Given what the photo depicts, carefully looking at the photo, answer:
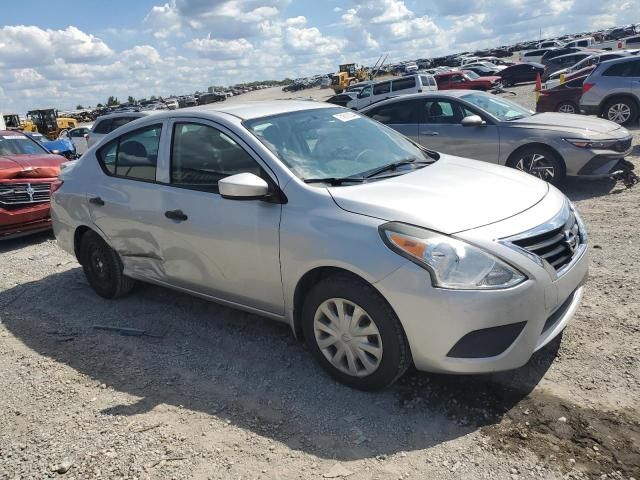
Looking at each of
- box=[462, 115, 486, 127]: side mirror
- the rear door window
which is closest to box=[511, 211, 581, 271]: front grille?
box=[462, 115, 486, 127]: side mirror

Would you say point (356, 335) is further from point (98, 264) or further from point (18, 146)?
point (18, 146)

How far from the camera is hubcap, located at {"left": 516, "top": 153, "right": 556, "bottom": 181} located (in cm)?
748

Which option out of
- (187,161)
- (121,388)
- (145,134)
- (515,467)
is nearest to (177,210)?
(187,161)

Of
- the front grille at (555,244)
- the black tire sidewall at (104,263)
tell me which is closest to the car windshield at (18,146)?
the black tire sidewall at (104,263)

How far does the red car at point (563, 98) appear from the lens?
545 inches

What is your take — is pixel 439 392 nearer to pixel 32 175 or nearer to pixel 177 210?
pixel 177 210

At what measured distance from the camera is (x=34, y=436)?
10.4ft

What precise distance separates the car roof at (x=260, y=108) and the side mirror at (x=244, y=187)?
0.71 meters

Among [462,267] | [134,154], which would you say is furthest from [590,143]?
[134,154]

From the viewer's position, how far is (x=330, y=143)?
12.7 ft

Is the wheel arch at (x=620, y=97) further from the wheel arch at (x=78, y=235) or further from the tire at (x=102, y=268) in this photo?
the wheel arch at (x=78, y=235)

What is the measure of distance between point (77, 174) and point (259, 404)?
302 cm

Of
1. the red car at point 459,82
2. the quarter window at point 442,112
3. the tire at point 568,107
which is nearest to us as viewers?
the quarter window at point 442,112

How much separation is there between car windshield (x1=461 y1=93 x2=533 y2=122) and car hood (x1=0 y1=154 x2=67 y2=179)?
20.6 ft
